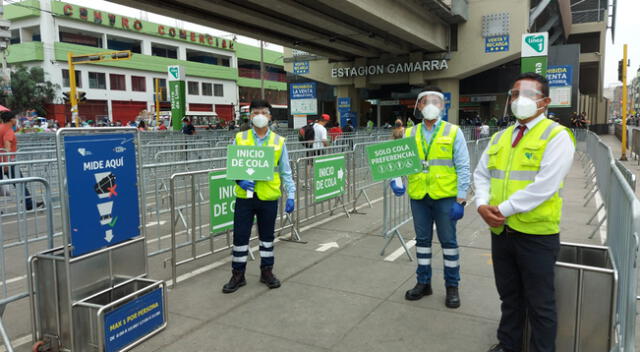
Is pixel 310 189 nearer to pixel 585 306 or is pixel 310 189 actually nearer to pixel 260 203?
pixel 260 203

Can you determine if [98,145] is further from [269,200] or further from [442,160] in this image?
[442,160]

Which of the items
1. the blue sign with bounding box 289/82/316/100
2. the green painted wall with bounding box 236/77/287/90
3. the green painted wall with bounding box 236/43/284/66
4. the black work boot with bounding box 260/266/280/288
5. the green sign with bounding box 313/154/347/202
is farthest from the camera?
the green painted wall with bounding box 236/77/287/90

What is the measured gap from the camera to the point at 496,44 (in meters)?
31.7

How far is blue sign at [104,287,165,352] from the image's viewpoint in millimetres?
3764

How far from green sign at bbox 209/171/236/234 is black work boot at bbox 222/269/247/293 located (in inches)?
38.7

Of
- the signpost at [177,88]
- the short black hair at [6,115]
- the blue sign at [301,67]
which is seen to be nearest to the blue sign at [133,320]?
the short black hair at [6,115]

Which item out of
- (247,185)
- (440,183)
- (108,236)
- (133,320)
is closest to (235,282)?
(247,185)

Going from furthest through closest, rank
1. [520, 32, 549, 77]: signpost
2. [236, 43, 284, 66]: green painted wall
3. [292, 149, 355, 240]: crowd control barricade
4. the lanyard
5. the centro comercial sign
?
[236, 43, 284, 66]: green painted wall < the centro comercial sign < [520, 32, 549, 77]: signpost < [292, 149, 355, 240]: crowd control barricade < the lanyard

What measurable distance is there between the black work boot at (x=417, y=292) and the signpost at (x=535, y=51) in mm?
12741

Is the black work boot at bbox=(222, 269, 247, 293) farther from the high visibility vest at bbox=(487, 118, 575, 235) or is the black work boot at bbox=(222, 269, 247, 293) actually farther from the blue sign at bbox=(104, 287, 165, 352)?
the high visibility vest at bbox=(487, 118, 575, 235)

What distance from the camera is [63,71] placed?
48312 millimetres

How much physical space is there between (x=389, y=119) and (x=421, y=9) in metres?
21.2

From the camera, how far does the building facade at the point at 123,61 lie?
47.5 metres

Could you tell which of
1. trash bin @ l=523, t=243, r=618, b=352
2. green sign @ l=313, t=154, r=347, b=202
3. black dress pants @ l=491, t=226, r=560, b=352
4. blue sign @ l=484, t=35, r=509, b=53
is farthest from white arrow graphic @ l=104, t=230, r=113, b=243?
blue sign @ l=484, t=35, r=509, b=53
